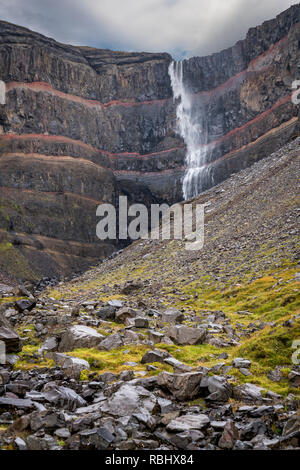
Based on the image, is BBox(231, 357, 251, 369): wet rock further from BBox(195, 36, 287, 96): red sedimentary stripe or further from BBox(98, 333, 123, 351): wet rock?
BBox(195, 36, 287, 96): red sedimentary stripe

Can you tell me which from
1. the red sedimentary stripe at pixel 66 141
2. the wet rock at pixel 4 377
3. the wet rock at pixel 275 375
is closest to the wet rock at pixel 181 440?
the wet rock at pixel 275 375

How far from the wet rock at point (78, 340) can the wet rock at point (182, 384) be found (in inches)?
206

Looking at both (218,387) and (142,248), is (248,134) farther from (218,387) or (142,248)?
(218,387)

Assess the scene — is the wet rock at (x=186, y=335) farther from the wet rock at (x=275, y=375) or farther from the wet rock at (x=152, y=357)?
the wet rock at (x=275, y=375)

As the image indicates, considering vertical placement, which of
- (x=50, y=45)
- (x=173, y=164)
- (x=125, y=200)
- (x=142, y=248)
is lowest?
(x=142, y=248)

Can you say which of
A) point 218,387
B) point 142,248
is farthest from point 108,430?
point 142,248

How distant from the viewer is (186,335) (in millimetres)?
15398

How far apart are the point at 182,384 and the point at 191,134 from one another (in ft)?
290

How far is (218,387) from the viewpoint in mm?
9688

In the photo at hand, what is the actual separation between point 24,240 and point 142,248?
78.5 ft

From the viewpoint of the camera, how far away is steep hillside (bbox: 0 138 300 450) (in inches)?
303

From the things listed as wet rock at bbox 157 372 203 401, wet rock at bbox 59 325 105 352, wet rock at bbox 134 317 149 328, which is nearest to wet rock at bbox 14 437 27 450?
wet rock at bbox 157 372 203 401

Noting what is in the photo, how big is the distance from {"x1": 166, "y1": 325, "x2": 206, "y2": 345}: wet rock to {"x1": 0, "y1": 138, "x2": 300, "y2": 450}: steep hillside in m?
0.04

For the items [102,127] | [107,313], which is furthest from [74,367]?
[102,127]
